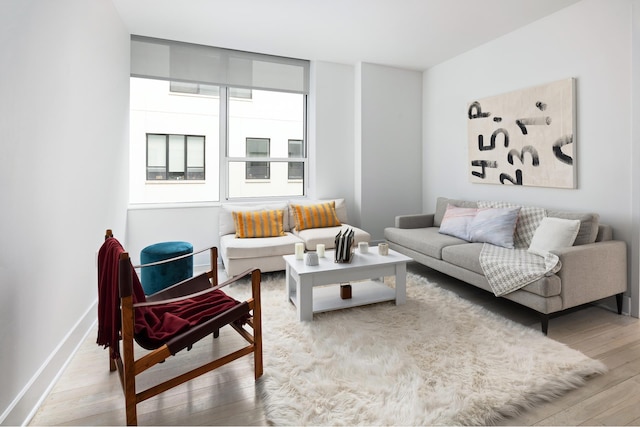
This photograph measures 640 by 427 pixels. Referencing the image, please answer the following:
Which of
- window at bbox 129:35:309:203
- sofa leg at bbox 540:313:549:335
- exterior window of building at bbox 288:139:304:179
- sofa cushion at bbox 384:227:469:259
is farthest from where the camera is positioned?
exterior window of building at bbox 288:139:304:179

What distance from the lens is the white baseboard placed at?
147cm

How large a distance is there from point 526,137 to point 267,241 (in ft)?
9.76

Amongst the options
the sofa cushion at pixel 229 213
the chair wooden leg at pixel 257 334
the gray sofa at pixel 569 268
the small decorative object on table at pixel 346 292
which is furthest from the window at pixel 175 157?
the gray sofa at pixel 569 268

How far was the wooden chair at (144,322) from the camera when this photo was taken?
1463mm

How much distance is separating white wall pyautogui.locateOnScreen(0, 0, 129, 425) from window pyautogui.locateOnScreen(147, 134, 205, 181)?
1316 mm

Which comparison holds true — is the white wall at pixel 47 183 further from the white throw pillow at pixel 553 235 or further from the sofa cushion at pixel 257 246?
the white throw pillow at pixel 553 235

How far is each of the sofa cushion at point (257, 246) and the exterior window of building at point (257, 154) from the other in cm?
124

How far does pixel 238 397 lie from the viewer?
172 centimetres

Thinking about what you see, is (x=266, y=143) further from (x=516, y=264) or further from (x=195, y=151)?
(x=516, y=264)

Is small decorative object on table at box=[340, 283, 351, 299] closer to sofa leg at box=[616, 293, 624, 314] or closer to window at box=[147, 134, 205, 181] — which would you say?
sofa leg at box=[616, 293, 624, 314]

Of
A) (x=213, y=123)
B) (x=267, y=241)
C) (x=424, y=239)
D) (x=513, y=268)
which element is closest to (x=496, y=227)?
(x=424, y=239)

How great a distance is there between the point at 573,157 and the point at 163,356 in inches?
143

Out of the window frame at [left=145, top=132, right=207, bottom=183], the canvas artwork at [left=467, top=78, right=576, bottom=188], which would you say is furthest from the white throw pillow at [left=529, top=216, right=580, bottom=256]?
the window frame at [left=145, top=132, right=207, bottom=183]

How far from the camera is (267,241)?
3.63 metres
